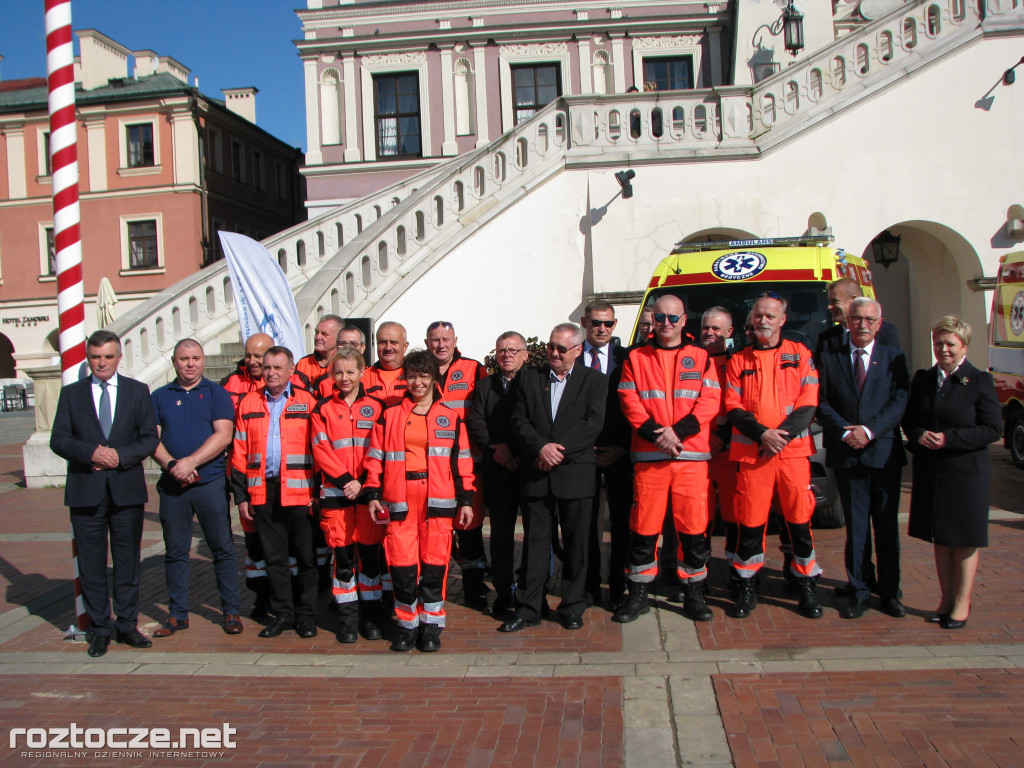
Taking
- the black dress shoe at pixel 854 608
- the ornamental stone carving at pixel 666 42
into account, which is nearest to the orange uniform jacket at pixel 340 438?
the black dress shoe at pixel 854 608

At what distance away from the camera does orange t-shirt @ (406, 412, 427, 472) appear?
520 cm

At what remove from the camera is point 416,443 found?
206 inches

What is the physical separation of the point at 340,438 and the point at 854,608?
3.51m

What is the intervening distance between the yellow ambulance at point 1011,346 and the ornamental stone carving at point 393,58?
15.6m

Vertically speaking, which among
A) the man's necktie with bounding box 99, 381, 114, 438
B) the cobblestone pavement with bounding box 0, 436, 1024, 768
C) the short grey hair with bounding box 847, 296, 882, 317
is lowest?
the cobblestone pavement with bounding box 0, 436, 1024, 768

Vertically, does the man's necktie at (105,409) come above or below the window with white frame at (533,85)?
below

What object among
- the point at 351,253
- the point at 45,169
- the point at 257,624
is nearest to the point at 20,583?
the point at 257,624

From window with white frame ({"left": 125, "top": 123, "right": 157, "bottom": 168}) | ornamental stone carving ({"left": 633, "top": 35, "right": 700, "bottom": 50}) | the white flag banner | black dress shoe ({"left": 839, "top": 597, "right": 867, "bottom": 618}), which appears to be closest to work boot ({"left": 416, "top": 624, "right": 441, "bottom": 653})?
black dress shoe ({"left": 839, "top": 597, "right": 867, "bottom": 618})

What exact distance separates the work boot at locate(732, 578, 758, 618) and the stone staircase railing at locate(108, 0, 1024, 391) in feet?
27.0

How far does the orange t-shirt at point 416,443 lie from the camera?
520 cm

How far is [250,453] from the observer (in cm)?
562

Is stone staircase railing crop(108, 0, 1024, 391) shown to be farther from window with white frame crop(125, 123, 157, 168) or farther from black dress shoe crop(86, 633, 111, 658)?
window with white frame crop(125, 123, 157, 168)

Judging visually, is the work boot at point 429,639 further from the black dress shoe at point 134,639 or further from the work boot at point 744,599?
the work boot at point 744,599

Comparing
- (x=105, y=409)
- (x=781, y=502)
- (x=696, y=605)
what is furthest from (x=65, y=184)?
(x=781, y=502)
